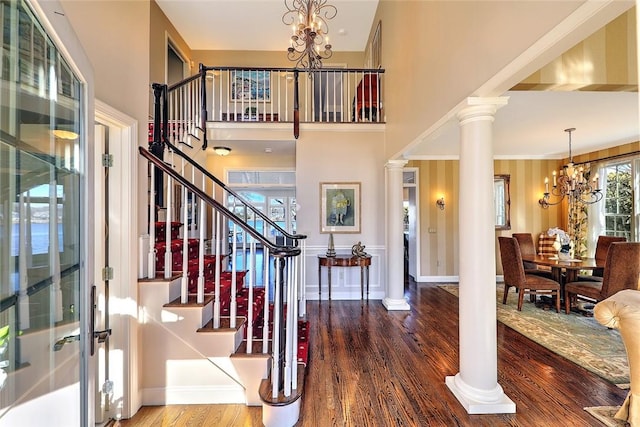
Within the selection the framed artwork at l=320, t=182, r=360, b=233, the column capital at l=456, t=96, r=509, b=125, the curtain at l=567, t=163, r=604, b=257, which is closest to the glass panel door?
the column capital at l=456, t=96, r=509, b=125

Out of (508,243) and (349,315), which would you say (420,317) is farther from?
(508,243)

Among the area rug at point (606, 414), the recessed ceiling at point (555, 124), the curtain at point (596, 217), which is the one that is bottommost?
the area rug at point (606, 414)

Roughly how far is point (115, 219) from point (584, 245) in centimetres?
785

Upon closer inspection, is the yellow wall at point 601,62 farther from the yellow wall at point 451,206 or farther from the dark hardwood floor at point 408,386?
the yellow wall at point 451,206

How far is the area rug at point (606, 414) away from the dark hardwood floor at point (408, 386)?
49mm

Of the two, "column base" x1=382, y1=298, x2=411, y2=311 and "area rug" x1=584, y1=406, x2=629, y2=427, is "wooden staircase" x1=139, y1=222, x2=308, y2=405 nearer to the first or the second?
"area rug" x1=584, y1=406, x2=629, y2=427

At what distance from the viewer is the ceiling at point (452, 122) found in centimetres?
321

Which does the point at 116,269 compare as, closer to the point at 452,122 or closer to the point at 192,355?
the point at 192,355

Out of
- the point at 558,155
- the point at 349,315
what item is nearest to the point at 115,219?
the point at 349,315

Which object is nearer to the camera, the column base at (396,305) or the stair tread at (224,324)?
the stair tread at (224,324)

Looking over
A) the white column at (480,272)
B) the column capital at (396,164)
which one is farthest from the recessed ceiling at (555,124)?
the white column at (480,272)

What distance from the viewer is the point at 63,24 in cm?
106

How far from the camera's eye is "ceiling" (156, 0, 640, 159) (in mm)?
3211

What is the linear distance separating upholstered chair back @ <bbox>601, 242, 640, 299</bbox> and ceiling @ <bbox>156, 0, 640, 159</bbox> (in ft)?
5.34
